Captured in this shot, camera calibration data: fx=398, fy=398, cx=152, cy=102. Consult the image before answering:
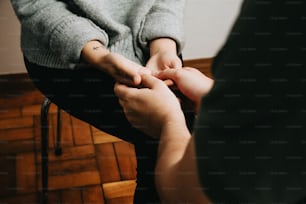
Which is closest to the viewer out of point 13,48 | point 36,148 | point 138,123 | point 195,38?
point 138,123

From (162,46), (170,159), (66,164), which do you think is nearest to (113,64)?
(162,46)

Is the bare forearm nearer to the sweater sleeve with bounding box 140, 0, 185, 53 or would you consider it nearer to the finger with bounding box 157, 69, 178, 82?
the finger with bounding box 157, 69, 178, 82

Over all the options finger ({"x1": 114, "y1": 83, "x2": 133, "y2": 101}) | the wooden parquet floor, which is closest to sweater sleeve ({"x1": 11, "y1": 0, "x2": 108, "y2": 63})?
finger ({"x1": 114, "y1": 83, "x2": 133, "y2": 101})

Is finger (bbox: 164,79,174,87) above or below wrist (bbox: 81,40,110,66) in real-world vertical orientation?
above

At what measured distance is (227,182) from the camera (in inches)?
14.6

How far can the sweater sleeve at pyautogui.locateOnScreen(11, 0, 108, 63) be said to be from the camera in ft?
2.35

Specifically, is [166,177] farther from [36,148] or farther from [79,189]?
[36,148]

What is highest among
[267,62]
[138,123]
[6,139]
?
[267,62]

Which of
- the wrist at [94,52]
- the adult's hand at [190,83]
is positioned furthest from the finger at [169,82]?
the wrist at [94,52]

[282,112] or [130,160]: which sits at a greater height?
Result: [282,112]

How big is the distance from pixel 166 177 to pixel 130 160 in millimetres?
794

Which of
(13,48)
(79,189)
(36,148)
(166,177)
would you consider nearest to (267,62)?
(166,177)

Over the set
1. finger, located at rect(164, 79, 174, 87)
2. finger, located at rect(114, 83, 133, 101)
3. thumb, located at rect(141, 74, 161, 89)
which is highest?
thumb, located at rect(141, 74, 161, 89)

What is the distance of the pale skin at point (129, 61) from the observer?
0.66 m
